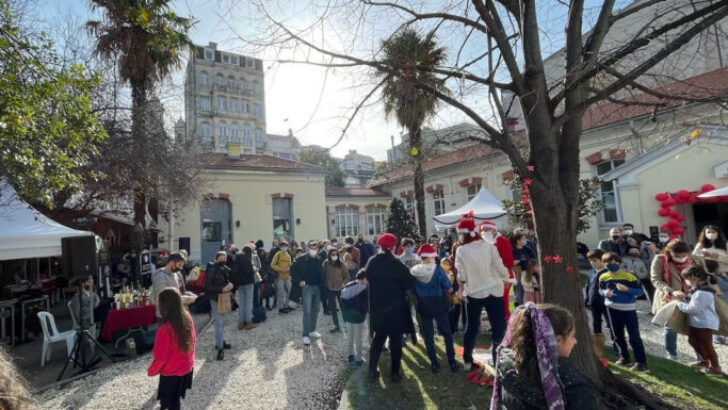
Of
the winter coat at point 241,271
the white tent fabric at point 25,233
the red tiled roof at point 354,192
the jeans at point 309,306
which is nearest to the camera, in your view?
the white tent fabric at point 25,233

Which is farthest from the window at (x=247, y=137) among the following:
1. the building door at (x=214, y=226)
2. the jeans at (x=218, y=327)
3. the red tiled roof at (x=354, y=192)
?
the jeans at (x=218, y=327)

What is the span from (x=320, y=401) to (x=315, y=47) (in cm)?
421

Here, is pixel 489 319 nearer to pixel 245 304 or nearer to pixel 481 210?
pixel 245 304

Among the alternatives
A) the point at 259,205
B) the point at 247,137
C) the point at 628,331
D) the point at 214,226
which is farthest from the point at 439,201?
the point at 247,137

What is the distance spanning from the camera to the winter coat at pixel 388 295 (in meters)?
4.45

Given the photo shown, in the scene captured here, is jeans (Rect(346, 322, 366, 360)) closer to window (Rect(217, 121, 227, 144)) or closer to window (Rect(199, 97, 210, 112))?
window (Rect(217, 121, 227, 144))

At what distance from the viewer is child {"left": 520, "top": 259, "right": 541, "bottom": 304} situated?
5754mm

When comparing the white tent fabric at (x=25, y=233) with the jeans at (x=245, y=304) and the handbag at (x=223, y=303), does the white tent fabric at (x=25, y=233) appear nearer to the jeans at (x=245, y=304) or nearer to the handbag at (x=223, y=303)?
the handbag at (x=223, y=303)

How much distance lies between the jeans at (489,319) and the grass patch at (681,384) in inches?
58.4

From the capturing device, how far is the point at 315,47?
394cm

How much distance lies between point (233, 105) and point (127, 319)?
147 ft

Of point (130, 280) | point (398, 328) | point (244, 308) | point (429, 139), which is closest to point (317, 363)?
point (398, 328)

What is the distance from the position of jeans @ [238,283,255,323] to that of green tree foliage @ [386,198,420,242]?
9.20 m

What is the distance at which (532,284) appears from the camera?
→ 5785mm
